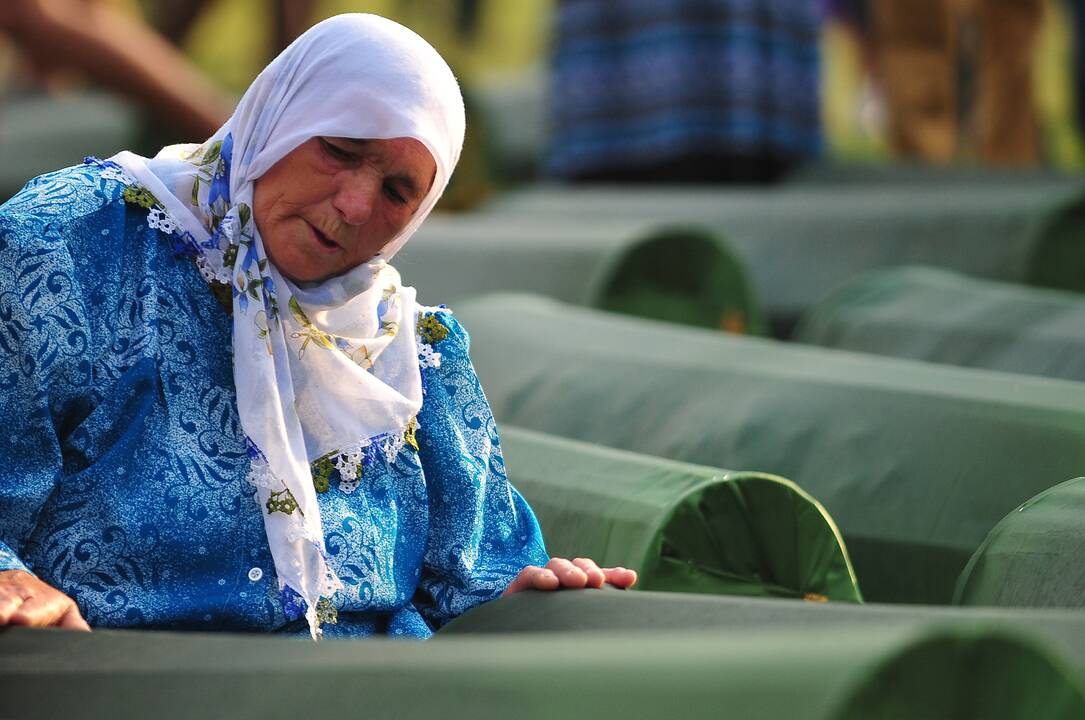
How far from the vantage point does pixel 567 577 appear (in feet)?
5.57

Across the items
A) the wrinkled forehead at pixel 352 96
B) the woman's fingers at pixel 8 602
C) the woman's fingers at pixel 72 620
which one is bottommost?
the woman's fingers at pixel 72 620

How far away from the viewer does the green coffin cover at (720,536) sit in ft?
6.81

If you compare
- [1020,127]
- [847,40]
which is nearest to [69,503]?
[1020,127]

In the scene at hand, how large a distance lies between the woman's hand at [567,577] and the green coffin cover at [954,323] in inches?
58.2

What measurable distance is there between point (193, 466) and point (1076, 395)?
1415mm

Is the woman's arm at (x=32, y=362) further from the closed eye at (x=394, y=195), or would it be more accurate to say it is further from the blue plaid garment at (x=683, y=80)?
the blue plaid garment at (x=683, y=80)

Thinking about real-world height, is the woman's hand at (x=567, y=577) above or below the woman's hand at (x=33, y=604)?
below

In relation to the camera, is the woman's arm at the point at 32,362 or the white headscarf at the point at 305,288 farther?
the white headscarf at the point at 305,288

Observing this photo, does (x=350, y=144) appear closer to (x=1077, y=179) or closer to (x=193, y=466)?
(x=193, y=466)

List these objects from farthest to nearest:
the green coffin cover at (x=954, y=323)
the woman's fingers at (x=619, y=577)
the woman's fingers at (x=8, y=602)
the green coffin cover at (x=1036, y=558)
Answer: the green coffin cover at (x=954, y=323)
the green coffin cover at (x=1036, y=558)
the woman's fingers at (x=619, y=577)
the woman's fingers at (x=8, y=602)

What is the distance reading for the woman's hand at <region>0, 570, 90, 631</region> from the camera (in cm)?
138

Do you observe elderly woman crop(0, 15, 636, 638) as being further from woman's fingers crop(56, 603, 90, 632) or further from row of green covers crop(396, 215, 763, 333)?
row of green covers crop(396, 215, 763, 333)

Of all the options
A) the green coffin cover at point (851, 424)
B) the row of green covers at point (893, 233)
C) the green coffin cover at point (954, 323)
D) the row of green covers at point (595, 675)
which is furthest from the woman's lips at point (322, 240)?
the row of green covers at point (893, 233)

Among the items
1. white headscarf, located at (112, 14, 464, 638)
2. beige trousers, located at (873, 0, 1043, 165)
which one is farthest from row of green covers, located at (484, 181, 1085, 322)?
white headscarf, located at (112, 14, 464, 638)
